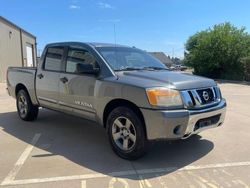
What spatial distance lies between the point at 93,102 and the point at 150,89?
1308 millimetres

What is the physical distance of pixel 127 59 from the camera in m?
5.98

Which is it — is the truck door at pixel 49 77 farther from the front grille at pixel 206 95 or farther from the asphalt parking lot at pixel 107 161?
the front grille at pixel 206 95

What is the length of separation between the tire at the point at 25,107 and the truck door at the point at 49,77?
0.67m

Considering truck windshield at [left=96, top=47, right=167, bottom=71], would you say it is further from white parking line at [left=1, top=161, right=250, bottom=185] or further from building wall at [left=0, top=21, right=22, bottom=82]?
building wall at [left=0, top=21, right=22, bottom=82]

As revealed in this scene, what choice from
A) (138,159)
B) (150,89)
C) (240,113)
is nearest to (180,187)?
(138,159)

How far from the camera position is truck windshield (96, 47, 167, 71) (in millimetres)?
5648

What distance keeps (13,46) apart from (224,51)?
20157 mm

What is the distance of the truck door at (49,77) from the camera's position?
6.53 meters

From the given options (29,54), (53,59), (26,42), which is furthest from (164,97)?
(29,54)

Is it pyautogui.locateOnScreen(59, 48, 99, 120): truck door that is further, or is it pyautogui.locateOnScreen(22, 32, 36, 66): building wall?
pyautogui.locateOnScreen(22, 32, 36, 66): building wall

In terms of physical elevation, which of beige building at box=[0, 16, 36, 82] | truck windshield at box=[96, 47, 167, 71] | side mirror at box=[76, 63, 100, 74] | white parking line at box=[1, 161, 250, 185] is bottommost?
white parking line at box=[1, 161, 250, 185]

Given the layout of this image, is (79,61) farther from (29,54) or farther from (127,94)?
(29,54)

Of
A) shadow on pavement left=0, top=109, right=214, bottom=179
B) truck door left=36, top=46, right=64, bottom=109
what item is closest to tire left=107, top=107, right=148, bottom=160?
shadow on pavement left=0, top=109, right=214, bottom=179

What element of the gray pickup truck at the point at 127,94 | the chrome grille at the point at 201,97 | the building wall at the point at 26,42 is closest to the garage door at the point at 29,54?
the building wall at the point at 26,42
